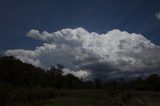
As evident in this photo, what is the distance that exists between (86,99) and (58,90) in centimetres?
2428

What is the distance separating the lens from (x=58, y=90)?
50438mm

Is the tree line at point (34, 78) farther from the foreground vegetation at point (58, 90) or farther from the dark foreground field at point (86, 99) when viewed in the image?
the dark foreground field at point (86, 99)

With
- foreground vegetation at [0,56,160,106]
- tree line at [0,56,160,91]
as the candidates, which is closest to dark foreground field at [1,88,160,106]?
foreground vegetation at [0,56,160,106]

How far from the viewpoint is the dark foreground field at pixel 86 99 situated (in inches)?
825

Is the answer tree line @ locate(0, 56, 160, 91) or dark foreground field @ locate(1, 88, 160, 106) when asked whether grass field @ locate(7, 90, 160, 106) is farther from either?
tree line @ locate(0, 56, 160, 91)

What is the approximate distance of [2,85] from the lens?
22.0 meters

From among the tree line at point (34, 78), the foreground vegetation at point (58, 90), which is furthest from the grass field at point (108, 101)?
the tree line at point (34, 78)

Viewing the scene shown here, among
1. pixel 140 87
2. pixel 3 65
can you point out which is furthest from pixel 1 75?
pixel 140 87

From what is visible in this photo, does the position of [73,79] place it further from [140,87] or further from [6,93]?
[6,93]

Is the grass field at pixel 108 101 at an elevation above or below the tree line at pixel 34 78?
below

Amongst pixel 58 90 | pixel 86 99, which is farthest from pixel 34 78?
pixel 86 99

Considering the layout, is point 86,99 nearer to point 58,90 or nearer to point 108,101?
point 108,101

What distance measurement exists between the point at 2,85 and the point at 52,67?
3526 inches

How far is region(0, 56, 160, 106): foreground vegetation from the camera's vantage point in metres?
22.1
